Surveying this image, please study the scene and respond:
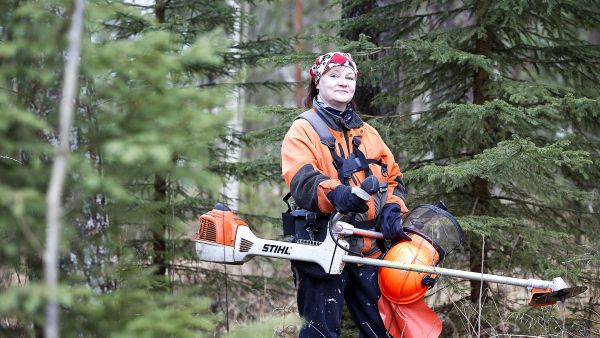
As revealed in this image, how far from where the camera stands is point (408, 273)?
13.6 feet

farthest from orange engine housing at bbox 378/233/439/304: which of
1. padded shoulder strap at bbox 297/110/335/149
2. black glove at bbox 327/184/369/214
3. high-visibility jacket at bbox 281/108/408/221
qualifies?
padded shoulder strap at bbox 297/110/335/149

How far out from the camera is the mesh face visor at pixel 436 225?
14.4ft

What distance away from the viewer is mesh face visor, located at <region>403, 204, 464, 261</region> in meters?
4.39

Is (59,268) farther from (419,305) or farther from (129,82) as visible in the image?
(419,305)

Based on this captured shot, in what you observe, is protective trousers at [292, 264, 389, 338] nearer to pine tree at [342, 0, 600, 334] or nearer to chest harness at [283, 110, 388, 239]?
chest harness at [283, 110, 388, 239]

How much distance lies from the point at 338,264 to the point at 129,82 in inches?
79.4

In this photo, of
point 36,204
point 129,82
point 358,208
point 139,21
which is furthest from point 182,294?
point 139,21

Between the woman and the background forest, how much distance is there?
1.49 ft

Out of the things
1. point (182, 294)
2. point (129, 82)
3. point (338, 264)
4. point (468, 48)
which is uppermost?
point (468, 48)

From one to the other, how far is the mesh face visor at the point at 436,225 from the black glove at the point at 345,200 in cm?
64

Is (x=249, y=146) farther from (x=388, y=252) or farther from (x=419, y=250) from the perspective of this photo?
(x=419, y=250)

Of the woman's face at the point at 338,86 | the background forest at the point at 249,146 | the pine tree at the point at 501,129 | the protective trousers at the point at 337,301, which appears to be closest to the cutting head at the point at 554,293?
the background forest at the point at 249,146

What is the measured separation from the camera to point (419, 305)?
4324 millimetres

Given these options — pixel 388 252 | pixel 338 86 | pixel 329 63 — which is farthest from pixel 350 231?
pixel 329 63
